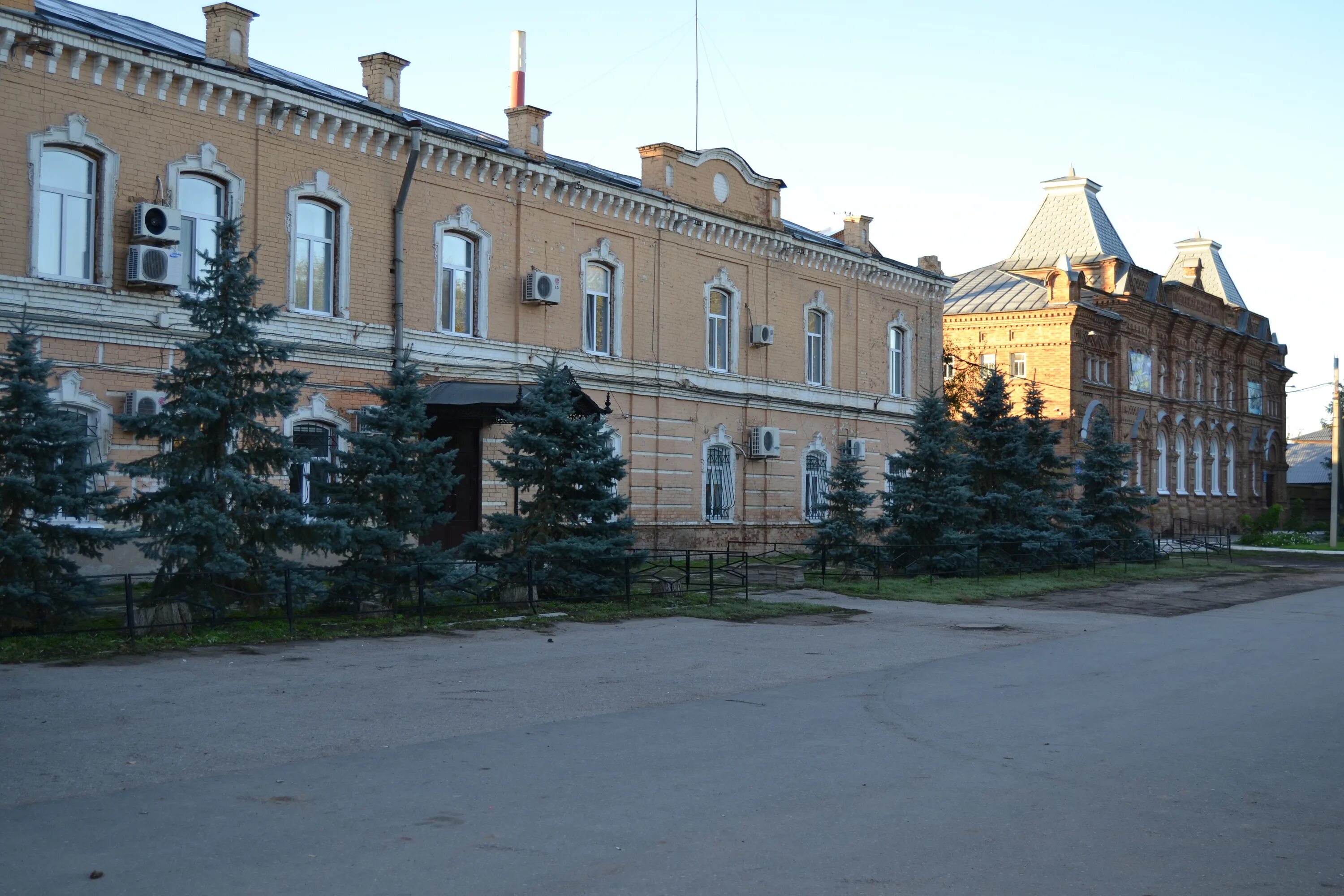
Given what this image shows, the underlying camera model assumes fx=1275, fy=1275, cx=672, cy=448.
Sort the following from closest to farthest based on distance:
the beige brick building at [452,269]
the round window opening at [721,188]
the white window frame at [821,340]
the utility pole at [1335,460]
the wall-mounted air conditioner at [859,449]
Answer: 1. the beige brick building at [452,269]
2. the round window opening at [721,188]
3. the white window frame at [821,340]
4. the wall-mounted air conditioner at [859,449]
5. the utility pole at [1335,460]

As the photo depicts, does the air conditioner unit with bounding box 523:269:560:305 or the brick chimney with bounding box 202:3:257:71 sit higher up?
the brick chimney with bounding box 202:3:257:71

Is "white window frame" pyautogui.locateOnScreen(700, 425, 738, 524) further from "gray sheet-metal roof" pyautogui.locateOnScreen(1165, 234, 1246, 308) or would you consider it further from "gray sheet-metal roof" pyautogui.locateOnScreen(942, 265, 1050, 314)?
"gray sheet-metal roof" pyautogui.locateOnScreen(1165, 234, 1246, 308)

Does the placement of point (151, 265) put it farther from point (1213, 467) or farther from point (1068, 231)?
point (1213, 467)

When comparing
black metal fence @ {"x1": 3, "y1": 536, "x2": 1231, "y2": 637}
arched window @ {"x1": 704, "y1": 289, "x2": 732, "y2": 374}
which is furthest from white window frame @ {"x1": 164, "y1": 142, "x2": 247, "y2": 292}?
arched window @ {"x1": 704, "y1": 289, "x2": 732, "y2": 374}

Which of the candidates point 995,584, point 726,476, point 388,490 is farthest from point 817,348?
point 388,490

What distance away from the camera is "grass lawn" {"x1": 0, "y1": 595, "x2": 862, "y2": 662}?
12.3 meters

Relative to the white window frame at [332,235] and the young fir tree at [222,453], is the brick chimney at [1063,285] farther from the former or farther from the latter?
the young fir tree at [222,453]

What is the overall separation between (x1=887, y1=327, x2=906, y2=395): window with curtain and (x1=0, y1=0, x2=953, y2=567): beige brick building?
0.23 ft

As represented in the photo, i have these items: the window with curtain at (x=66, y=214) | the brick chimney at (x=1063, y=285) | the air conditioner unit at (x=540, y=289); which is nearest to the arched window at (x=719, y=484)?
the air conditioner unit at (x=540, y=289)

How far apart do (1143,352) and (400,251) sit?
37898 mm

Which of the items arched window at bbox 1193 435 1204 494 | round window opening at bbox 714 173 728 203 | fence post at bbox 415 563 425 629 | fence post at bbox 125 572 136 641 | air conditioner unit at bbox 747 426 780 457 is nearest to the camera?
fence post at bbox 125 572 136 641

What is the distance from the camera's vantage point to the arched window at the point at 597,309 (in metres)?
26.6

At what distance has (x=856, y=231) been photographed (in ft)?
114

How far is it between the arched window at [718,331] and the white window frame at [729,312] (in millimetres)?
14
